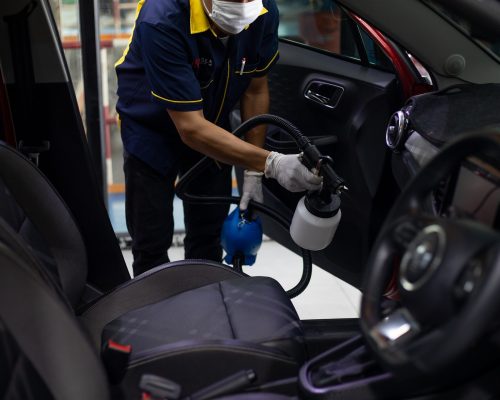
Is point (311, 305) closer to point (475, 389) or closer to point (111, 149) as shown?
point (111, 149)

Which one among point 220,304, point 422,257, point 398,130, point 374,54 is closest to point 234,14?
point 374,54

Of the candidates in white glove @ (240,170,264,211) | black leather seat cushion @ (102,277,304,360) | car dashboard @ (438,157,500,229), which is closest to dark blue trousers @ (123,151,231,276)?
white glove @ (240,170,264,211)

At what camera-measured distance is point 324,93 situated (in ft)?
6.86

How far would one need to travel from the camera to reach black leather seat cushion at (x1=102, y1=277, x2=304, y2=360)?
1.41 meters

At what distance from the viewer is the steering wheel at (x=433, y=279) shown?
78 centimetres

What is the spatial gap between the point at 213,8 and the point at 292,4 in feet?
3.32

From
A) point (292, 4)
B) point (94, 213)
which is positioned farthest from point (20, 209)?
point (292, 4)

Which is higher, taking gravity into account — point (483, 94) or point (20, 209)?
point (483, 94)

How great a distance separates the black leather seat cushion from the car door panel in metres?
0.52

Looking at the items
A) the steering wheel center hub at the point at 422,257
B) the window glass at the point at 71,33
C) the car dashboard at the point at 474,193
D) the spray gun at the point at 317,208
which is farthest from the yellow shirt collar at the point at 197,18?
the steering wheel center hub at the point at 422,257

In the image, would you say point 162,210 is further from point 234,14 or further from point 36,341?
point 36,341

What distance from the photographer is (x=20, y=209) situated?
1.49m

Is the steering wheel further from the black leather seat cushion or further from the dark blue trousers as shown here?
the dark blue trousers

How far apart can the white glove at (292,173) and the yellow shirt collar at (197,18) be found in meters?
0.37
